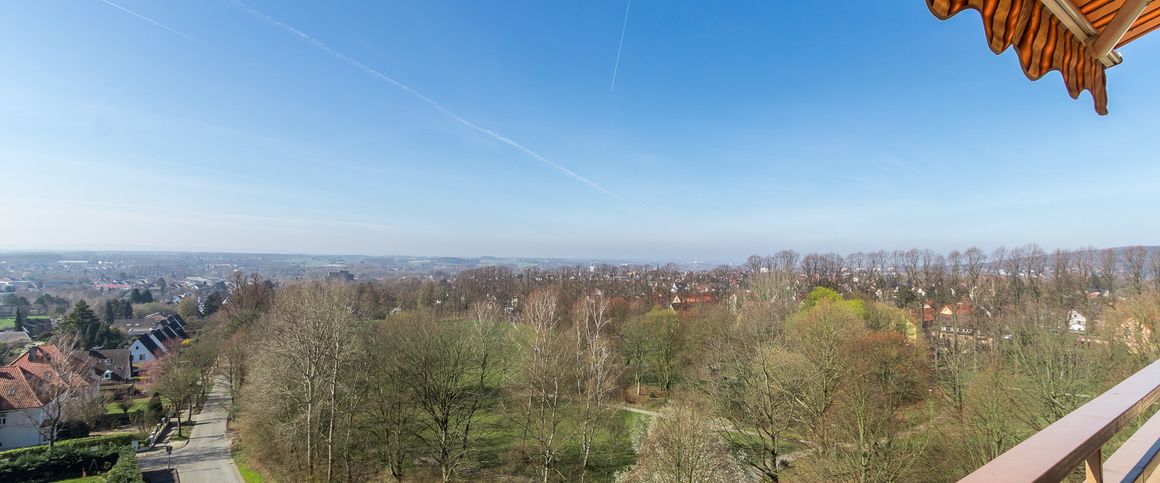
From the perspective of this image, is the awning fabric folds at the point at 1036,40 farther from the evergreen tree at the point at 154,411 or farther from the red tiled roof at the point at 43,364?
the red tiled roof at the point at 43,364

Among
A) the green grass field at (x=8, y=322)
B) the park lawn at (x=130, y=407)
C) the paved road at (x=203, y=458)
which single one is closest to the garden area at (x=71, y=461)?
the paved road at (x=203, y=458)

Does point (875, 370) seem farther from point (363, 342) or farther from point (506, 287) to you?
point (506, 287)

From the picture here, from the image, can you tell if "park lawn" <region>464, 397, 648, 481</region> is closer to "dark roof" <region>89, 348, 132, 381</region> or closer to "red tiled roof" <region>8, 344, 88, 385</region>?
"red tiled roof" <region>8, 344, 88, 385</region>

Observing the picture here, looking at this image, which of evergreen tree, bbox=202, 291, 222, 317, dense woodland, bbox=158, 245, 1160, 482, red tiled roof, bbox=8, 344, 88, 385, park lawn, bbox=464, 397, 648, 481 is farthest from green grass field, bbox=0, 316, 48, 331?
park lawn, bbox=464, 397, 648, 481

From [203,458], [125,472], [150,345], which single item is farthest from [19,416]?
[150,345]

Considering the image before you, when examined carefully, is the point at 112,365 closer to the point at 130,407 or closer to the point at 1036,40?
the point at 130,407

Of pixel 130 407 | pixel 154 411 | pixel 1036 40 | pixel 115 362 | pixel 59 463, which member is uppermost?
pixel 1036 40
